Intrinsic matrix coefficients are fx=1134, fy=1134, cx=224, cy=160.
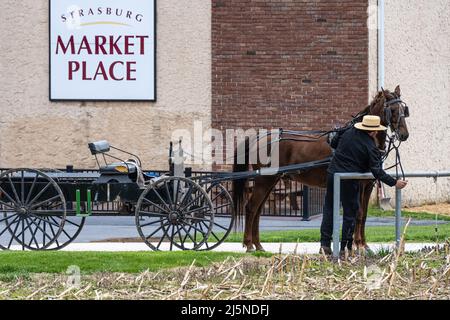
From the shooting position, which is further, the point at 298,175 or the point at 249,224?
the point at 298,175

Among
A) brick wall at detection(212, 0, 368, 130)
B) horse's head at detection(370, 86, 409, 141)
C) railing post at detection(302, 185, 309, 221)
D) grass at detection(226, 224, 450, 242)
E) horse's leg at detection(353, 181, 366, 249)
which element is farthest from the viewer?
brick wall at detection(212, 0, 368, 130)

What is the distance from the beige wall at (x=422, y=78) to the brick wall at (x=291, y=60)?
0.69 meters

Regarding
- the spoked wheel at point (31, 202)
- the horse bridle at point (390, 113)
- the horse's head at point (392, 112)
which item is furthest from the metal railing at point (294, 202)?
the horse bridle at point (390, 113)

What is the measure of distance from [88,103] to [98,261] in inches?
495

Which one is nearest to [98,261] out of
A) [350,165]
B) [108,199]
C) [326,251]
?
[108,199]

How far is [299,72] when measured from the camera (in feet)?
83.4

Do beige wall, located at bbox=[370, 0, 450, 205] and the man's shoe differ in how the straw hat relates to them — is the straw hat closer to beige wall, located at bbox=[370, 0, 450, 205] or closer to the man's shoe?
the man's shoe

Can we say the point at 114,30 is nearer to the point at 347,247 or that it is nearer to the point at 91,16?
the point at 91,16

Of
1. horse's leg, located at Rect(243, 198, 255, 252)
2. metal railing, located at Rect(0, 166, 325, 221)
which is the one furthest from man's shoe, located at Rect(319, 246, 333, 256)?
metal railing, located at Rect(0, 166, 325, 221)

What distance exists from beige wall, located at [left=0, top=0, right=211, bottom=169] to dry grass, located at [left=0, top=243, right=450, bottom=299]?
43.1 ft

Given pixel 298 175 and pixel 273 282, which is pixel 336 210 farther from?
pixel 298 175

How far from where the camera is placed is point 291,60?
83.4ft

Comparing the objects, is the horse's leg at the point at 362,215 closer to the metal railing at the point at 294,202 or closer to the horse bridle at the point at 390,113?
the horse bridle at the point at 390,113

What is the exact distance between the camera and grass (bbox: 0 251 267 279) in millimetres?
12961
